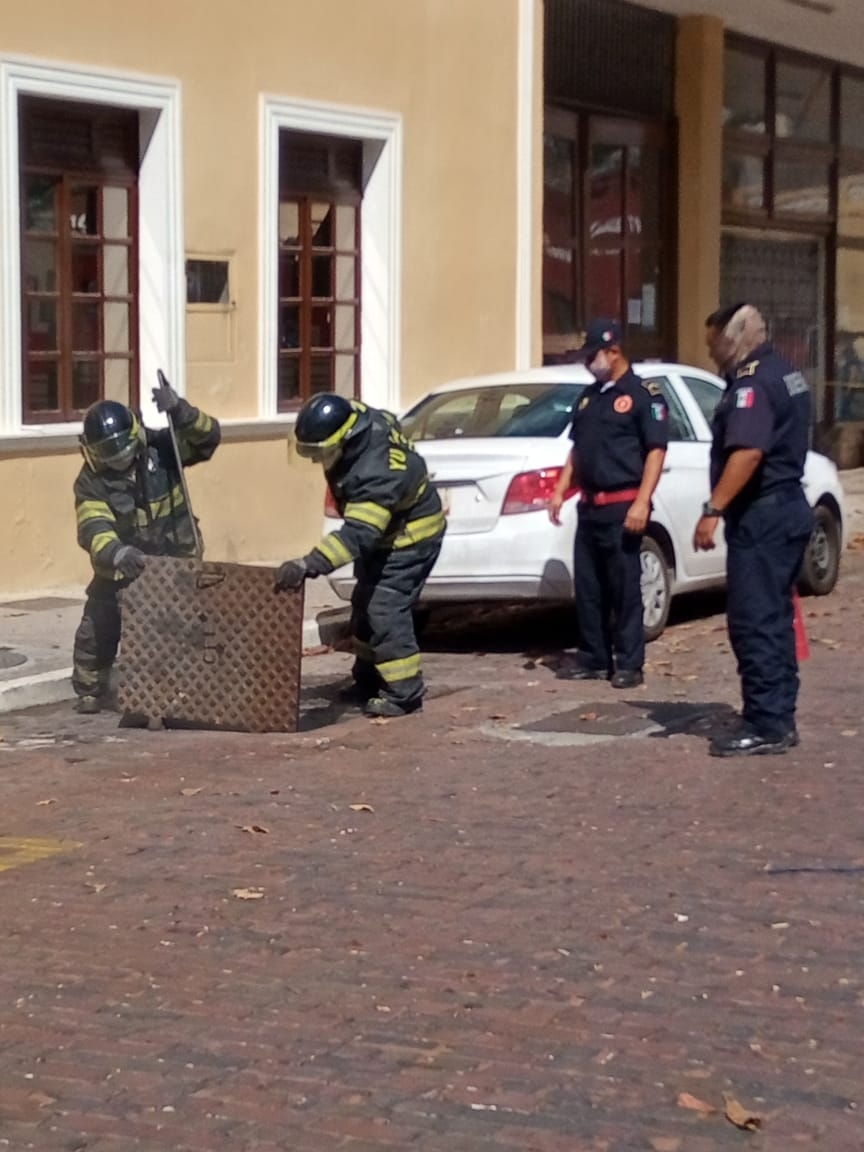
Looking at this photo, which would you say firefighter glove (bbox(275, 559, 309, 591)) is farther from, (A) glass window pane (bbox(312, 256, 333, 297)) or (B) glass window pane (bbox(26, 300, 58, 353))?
(A) glass window pane (bbox(312, 256, 333, 297))

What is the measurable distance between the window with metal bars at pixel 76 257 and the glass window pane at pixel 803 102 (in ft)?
33.8

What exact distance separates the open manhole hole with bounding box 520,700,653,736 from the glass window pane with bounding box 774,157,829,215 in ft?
44.9

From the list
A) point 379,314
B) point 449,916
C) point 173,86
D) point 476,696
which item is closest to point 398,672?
point 476,696

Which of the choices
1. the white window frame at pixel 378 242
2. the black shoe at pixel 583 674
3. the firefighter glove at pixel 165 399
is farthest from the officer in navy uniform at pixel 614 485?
the white window frame at pixel 378 242

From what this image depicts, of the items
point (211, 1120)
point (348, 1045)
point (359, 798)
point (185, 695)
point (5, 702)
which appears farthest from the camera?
point (5, 702)

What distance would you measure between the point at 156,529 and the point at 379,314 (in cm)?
662

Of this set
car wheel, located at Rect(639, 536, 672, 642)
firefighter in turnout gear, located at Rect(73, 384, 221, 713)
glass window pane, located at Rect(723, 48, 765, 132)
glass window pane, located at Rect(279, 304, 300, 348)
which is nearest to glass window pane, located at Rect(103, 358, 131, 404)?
glass window pane, located at Rect(279, 304, 300, 348)

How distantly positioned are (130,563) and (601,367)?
2.62 metres

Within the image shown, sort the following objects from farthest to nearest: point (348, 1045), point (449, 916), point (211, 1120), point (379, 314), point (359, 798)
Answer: point (379, 314) → point (359, 798) → point (449, 916) → point (348, 1045) → point (211, 1120)

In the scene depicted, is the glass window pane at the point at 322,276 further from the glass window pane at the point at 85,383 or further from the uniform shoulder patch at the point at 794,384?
the uniform shoulder patch at the point at 794,384

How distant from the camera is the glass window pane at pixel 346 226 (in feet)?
50.5

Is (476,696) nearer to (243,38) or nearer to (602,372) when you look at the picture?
(602,372)

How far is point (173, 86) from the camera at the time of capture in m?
13.5

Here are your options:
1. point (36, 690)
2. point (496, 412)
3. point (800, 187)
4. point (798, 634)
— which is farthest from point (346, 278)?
point (800, 187)
